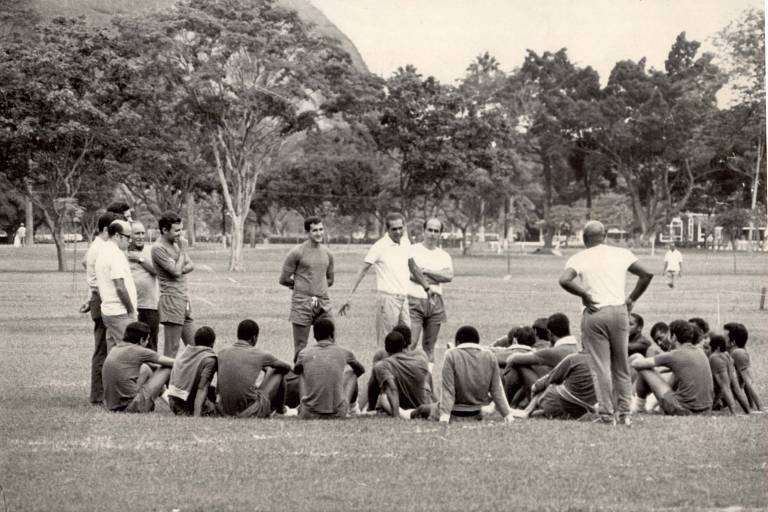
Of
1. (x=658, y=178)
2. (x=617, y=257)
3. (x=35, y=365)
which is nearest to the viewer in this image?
(x=617, y=257)

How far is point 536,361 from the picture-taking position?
973cm

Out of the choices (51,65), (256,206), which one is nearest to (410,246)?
(51,65)

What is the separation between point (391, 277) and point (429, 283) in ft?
1.78

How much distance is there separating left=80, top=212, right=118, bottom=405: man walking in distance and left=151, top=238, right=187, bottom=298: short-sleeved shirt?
2.11 feet

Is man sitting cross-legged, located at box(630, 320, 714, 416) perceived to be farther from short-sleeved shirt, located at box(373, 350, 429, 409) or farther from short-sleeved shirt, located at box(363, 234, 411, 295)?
short-sleeved shirt, located at box(363, 234, 411, 295)

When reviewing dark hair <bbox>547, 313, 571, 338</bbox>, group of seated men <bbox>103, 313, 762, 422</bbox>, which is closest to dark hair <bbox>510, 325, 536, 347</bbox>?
group of seated men <bbox>103, 313, 762, 422</bbox>

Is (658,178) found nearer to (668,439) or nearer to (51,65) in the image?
(51,65)

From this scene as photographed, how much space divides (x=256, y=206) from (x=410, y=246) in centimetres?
6861

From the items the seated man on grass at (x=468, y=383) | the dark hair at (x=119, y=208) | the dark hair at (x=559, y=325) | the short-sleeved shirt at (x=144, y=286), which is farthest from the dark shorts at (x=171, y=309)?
the dark hair at (x=559, y=325)

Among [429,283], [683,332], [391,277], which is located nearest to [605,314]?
[683,332]

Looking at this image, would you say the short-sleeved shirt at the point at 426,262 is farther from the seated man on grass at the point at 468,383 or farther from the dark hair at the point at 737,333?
the dark hair at the point at 737,333

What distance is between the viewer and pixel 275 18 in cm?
3906

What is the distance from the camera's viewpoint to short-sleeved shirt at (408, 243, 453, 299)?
38.2ft

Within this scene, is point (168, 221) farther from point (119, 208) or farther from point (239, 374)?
point (239, 374)
